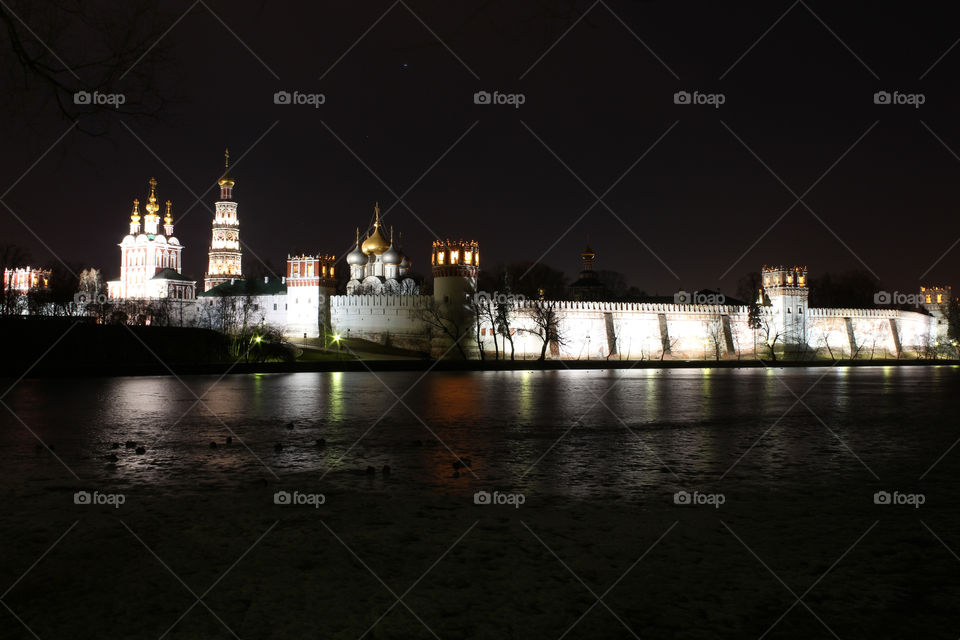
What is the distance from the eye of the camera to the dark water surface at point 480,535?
4.27m

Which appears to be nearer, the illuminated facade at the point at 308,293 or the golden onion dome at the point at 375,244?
the illuminated facade at the point at 308,293

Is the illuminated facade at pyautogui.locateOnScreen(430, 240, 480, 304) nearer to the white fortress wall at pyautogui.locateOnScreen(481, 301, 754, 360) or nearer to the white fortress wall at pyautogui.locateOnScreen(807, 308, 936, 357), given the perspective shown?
the white fortress wall at pyautogui.locateOnScreen(481, 301, 754, 360)

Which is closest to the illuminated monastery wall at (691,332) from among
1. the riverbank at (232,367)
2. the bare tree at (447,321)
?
the bare tree at (447,321)

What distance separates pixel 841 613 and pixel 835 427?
33.1ft

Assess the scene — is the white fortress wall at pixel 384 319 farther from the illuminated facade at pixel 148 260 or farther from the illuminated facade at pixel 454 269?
the illuminated facade at pixel 148 260

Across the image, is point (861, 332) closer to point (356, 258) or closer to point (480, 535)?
point (356, 258)

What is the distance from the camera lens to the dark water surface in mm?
4273

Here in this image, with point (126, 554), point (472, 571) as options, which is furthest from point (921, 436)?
point (126, 554)

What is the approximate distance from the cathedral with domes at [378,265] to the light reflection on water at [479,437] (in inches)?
2235

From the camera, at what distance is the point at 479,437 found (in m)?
11.9

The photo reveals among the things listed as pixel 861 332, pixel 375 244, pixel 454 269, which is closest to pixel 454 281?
pixel 454 269

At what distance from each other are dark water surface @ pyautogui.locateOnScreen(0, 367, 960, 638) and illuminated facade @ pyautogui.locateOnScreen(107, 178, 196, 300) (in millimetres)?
81755

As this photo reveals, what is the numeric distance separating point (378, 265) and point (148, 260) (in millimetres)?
29959

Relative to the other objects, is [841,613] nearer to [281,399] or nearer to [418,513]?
[418,513]
